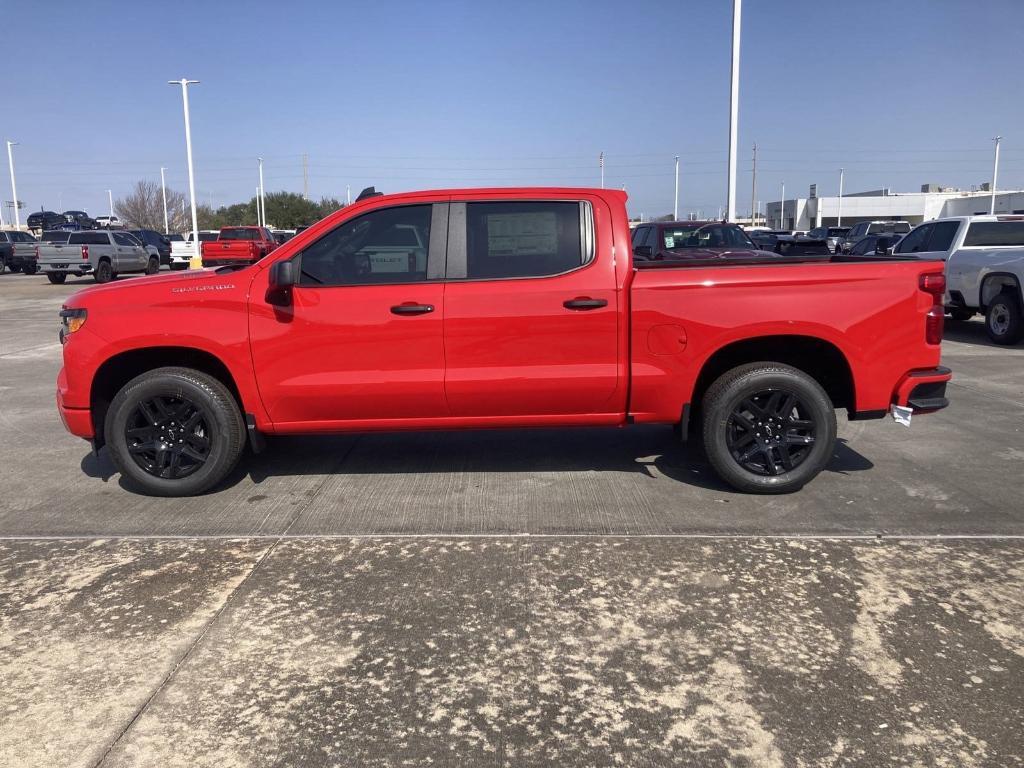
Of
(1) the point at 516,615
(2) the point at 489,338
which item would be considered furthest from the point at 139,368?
(1) the point at 516,615

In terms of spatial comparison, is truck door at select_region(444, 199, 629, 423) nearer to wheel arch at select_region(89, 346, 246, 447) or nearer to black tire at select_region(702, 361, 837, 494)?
black tire at select_region(702, 361, 837, 494)

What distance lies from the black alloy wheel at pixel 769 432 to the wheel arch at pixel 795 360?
11.9 inches

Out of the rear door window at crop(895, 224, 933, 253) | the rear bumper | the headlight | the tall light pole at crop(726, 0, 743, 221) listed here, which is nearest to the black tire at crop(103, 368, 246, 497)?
the headlight

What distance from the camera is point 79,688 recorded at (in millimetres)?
3324

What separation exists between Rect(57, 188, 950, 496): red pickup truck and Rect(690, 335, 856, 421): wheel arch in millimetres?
51

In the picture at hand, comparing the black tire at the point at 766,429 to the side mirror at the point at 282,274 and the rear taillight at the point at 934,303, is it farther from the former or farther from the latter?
the side mirror at the point at 282,274

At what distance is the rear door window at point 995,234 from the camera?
1343 centimetres

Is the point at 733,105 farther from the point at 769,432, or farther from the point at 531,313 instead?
the point at 531,313

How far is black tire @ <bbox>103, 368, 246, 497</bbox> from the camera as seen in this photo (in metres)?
5.41

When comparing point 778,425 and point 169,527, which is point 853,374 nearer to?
point 778,425

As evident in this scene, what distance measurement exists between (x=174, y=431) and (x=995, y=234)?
1273cm

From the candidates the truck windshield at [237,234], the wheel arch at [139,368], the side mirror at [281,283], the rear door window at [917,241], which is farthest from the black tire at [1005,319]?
the truck windshield at [237,234]

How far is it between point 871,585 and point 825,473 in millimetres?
1971

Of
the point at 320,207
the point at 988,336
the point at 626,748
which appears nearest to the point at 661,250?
the point at 988,336
